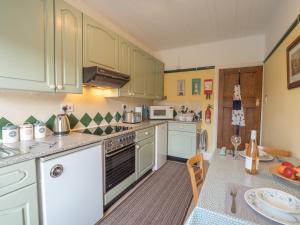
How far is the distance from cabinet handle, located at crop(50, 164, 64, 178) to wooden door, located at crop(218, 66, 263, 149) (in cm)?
290

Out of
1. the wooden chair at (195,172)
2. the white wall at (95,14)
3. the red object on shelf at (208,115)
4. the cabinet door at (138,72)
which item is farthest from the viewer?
the red object on shelf at (208,115)

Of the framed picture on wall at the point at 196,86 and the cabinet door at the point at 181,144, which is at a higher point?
the framed picture on wall at the point at 196,86

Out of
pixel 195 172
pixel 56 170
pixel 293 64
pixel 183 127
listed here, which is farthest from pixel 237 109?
pixel 56 170

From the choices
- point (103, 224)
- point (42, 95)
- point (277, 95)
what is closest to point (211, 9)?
point (277, 95)

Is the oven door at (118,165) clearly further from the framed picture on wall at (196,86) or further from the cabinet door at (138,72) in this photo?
the framed picture on wall at (196,86)

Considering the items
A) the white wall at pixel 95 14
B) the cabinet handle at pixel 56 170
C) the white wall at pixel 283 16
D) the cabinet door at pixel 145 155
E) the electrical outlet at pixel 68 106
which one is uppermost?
the white wall at pixel 95 14

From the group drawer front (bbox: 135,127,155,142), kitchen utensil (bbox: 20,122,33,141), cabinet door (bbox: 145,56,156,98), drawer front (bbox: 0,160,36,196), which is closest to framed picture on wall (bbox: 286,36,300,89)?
drawer front (bbox: 135,127,155,142)

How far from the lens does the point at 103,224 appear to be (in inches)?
61.9

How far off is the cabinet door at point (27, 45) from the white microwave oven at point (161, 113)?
6.85 ft

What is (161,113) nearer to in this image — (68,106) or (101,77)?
(101,77)

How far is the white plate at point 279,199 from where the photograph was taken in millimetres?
678

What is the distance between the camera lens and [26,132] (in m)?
1.43

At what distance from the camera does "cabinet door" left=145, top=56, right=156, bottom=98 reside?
2.92m

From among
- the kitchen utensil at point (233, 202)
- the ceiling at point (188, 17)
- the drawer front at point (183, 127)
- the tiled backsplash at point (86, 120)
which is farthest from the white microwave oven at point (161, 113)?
the kitchen utensil at point (233, 202)
